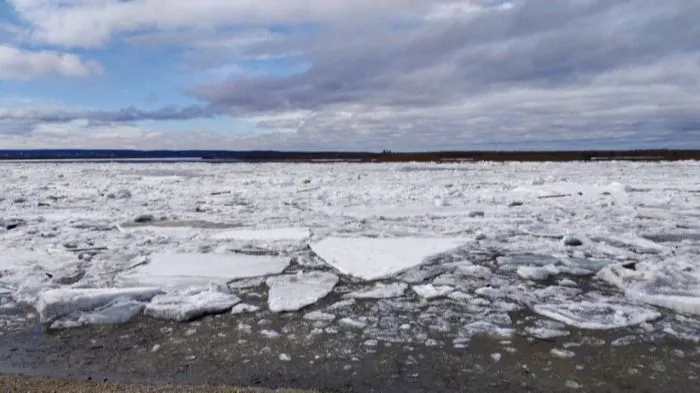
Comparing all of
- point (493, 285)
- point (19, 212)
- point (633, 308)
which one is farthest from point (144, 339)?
point (19, 212)

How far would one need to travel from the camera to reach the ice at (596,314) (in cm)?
382

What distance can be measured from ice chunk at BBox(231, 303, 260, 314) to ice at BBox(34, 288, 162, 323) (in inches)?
28.7

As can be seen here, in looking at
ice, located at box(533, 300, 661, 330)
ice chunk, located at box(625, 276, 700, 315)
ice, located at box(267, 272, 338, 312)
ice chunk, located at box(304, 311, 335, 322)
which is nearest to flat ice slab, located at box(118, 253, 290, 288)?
ice, located at box(267, 272, 338, 312)

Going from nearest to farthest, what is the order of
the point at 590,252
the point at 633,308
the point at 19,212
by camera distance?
1. the point at 633,308
2. the point at 590,252
3. the point at 19,212

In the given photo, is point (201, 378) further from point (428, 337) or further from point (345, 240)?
point (345, 240)

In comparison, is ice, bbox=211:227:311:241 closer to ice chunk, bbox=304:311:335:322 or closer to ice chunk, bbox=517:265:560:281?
ice chunk, bbox=517:265:560:281

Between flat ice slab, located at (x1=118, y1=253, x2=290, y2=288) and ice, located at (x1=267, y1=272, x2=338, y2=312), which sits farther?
flat ice slab, located at (x1=118, y1=253, x2=290, y2=288)

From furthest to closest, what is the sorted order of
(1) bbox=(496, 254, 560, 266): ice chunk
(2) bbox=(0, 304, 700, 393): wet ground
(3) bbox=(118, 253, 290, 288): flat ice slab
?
(1) bbox=(496, 254, 560, 266): ice chunk < (3) bbox=(118, 253, 290, 288): flat ice slab < (2) bbox=(0, 304, 700, 393): wet ground

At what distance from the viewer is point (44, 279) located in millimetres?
5047

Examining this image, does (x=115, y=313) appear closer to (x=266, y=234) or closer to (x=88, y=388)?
(x=88, y=388)

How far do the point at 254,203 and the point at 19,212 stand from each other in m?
4.08

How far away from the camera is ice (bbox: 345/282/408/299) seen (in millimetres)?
4555

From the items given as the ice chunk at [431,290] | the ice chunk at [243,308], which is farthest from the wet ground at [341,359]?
the ice chunk at [431,290]

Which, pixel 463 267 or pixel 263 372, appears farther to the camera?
pixel 463 267
